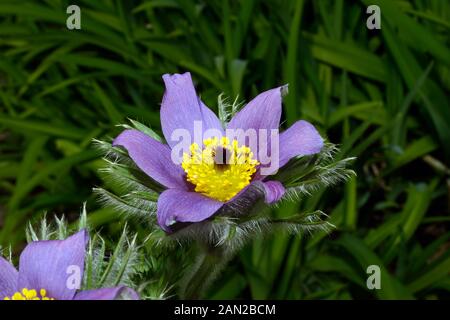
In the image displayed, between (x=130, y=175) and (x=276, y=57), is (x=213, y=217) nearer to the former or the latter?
(x=130, y=175)

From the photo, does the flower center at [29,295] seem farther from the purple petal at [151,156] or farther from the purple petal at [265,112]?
the purple petal at [265,112]

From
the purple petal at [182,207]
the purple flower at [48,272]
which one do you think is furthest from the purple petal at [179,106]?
the purple flower at [48,272]

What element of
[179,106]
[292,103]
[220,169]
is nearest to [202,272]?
[220,169]

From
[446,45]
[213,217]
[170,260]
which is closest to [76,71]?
[446,45]

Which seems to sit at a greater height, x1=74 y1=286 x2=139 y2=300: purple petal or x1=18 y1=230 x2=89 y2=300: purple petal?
x1=18 y1=230 x2=89 y2=300: purple petal

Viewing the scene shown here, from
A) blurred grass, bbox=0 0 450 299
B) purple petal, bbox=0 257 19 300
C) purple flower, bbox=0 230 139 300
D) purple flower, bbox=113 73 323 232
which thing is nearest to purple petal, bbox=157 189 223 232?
purple flower, bbox=113 73 323 232

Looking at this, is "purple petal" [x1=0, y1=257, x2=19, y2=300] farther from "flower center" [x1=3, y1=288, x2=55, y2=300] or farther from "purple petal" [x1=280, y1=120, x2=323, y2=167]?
"purple petal" [x1=280, y1=120, x2=323, y2=167]
